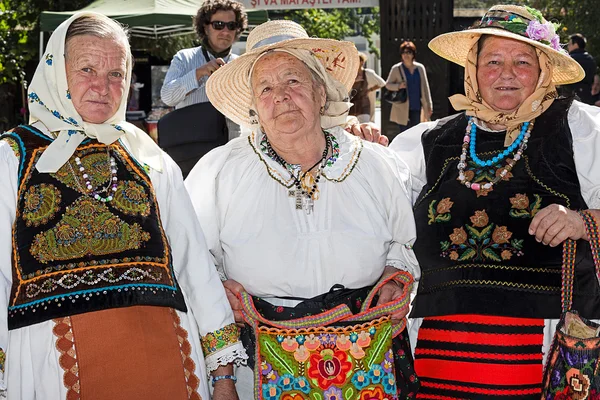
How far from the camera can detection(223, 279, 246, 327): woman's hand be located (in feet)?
10.1

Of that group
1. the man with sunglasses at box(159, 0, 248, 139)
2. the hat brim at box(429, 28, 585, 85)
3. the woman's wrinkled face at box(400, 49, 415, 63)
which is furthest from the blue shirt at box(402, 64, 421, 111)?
the hat brim at box(429, 28, 585, 85)

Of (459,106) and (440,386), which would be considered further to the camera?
(459,106)

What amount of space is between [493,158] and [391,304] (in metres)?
0.75

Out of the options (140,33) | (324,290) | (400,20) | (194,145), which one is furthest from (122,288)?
(400,20)

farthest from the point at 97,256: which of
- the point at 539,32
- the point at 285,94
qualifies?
the point at 539,32

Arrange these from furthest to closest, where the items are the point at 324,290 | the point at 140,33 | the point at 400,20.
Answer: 1. the point at 400,20
2. the point at 140,33
3. the point at 324,290

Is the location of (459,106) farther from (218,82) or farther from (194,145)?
(194,145)

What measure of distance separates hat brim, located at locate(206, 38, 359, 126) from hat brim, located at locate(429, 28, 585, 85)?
43 centimetres

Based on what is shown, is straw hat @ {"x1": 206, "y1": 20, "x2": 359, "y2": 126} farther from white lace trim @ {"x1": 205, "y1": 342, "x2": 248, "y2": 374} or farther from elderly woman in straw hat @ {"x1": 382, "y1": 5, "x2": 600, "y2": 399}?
white lace trim @ {"x1": 205, "y1": 342, "x2": 248, "y2": 374}

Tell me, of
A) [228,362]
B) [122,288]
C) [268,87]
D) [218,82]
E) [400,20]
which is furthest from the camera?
[400,20]

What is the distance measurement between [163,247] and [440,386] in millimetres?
1262

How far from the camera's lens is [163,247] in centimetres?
279

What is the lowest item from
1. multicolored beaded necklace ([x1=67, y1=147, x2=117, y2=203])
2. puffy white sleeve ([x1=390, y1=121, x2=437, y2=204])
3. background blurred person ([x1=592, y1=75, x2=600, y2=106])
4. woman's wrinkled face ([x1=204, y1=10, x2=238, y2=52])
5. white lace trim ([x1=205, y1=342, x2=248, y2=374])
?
background blurred person ([x1=592, y1=75, x2=600, y2=106])

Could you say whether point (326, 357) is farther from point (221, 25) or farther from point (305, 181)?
point (221, 25)
